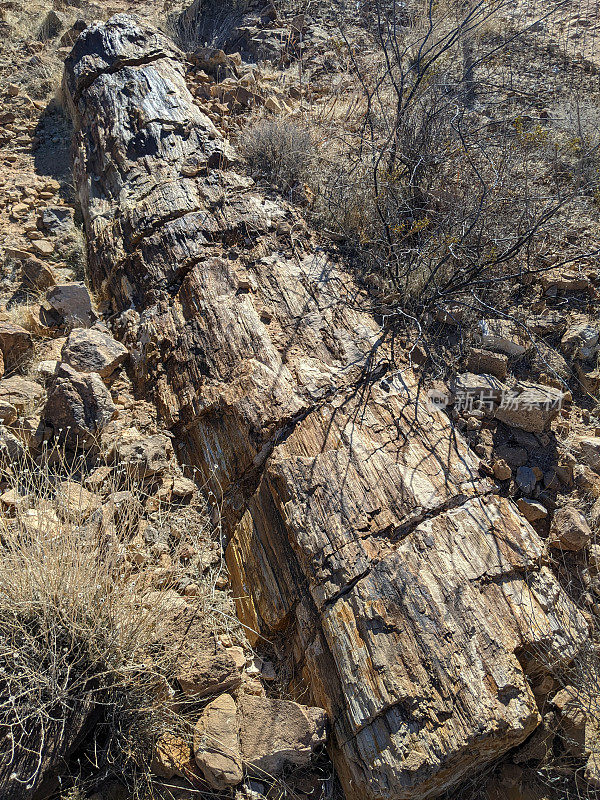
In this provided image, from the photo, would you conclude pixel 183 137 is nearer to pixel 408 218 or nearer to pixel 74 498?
pixel 408 218

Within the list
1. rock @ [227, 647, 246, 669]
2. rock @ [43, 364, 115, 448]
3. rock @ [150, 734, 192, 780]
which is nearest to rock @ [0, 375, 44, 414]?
rock @ [43, 364, 115, 448]

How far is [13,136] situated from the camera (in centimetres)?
534

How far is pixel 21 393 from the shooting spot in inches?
114

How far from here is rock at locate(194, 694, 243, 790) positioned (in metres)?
1.95

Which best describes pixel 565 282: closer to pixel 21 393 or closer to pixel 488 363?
pixel 488 363

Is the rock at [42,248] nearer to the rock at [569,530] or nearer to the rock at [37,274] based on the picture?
the rock at [37,274]

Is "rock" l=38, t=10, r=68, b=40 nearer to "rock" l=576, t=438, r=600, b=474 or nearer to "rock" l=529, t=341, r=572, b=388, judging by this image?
"rock" l=529, t=341, r=572, b=388

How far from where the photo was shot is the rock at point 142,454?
8.82 feet

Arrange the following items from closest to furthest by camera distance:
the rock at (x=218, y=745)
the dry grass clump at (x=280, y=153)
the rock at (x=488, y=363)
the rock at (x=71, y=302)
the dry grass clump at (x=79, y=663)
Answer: the dry grass clump at (x=79, y=663) → the rock at (x=218, y=745) → the rock at (x=488, y=363) → the rock at (x=71, y=302) → the dry grass clump at (x=280, y=153)

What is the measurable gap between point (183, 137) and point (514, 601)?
3.79 meters

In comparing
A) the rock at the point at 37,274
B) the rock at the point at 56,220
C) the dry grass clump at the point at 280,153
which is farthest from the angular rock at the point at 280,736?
the rock at the point at 56,220

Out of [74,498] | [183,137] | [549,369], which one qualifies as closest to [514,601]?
[549,369]

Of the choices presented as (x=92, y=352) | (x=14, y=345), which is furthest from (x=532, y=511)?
(x=14, y=345)

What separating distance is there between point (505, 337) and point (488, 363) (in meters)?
0.29
